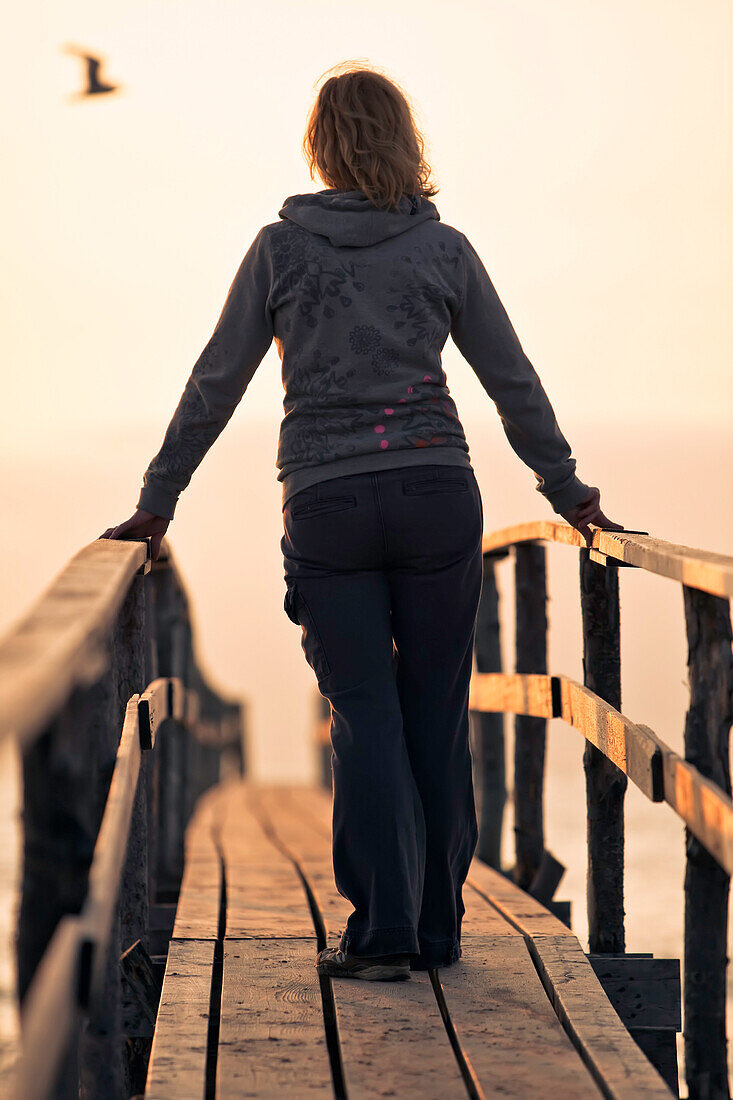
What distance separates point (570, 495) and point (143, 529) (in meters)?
0.90

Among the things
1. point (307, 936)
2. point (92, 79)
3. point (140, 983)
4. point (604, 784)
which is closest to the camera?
point (140, 983)

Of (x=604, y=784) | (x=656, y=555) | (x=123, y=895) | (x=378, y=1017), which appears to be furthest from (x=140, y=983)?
(x=656, y=555)

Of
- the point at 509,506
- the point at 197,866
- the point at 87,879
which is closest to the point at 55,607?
the point at 87,879

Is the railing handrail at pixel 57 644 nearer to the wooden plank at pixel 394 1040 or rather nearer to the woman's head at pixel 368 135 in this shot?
the wooden plank at pixel 394 1040

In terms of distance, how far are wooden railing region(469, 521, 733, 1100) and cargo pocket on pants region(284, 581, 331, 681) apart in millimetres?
580

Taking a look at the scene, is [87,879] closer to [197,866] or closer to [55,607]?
[55,607]

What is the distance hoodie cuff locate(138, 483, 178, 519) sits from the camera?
279 centimetres

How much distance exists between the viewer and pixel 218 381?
2689 mm

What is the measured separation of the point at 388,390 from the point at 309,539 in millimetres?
317

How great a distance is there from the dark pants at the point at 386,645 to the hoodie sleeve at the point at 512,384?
257 millimetres

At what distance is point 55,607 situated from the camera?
62.2 inches

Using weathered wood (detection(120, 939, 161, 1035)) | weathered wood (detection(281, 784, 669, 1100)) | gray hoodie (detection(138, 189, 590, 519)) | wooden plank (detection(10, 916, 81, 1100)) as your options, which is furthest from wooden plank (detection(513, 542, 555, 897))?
wooden plank (detection(10, 916, 81, 1100))

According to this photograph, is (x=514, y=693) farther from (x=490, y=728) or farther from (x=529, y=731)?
(x=490, y=728)

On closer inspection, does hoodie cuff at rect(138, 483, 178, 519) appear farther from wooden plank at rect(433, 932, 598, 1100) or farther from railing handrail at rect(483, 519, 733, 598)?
wooden plank at rect(433, 932, 598, 1100)
